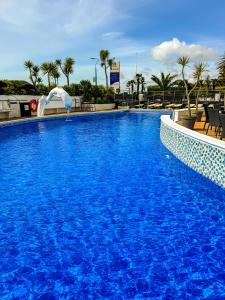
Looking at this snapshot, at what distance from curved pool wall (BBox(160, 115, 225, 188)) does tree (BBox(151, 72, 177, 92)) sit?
33.5 meters

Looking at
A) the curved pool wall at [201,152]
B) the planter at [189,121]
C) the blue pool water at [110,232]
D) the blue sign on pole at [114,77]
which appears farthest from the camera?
the blue sign on pole at [114,77]

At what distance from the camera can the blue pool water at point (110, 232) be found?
10.4 feet

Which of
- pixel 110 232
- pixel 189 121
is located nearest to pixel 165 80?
pixel 189 121

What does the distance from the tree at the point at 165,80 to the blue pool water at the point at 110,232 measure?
35.1 metres

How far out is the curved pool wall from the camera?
20.5 feet

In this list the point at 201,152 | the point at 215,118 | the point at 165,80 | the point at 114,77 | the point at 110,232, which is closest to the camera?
the point at 110,232

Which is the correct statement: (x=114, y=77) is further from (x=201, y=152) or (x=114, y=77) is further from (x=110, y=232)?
(x=110, y=232)

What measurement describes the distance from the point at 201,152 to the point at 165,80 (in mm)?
36244

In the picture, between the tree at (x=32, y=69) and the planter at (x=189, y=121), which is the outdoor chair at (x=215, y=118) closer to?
the planter at (x=189, y=121)

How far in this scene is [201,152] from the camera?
23.4ft

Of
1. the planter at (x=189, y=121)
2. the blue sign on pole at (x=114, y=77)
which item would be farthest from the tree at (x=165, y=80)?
the planter at (x=189, y=121)

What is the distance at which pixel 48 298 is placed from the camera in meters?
2.98

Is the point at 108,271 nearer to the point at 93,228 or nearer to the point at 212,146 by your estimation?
the point at 93,228

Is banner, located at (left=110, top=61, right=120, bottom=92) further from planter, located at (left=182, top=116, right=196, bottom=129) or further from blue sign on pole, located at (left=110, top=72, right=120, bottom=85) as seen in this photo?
planter, located at (left=182, top=116, right=196, bottom=129)
